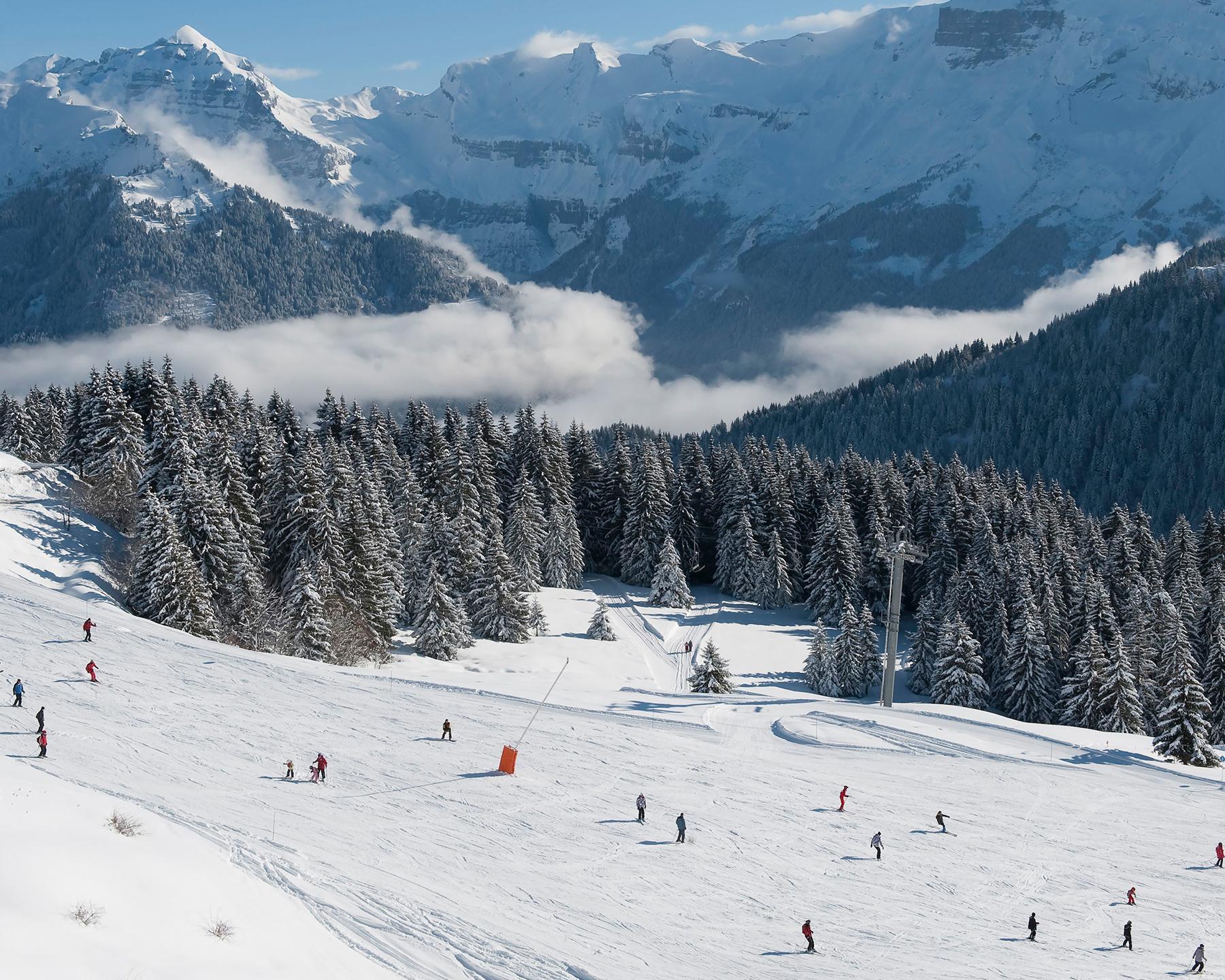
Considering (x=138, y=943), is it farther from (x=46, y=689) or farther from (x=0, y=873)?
(x=46, y=689)

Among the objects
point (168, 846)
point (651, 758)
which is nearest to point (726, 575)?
point (651, 758)

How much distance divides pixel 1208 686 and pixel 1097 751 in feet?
75.9

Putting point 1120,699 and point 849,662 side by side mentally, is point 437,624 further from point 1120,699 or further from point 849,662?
point 1120,699

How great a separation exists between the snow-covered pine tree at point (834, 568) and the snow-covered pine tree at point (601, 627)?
2174cm

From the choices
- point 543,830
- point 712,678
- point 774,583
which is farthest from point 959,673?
point 543,830

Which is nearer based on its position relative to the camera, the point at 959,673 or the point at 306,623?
the point at 306,623

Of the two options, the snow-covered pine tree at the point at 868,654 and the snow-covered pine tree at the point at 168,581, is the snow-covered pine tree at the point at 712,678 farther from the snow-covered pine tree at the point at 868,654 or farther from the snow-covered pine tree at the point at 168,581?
the snow-covered pine tree at the point at 168,581

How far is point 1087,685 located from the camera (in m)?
65.0

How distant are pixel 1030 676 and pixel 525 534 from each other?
3734 centimetres

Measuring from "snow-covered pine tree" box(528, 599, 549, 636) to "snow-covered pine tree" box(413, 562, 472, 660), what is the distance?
28.4 ft

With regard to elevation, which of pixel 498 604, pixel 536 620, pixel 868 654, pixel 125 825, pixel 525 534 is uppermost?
pixel 525 534

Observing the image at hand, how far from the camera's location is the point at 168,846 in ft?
83.8

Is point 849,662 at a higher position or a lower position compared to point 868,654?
lower

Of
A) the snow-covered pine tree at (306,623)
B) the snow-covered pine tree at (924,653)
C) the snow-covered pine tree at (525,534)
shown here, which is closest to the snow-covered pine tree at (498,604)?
the snow-covered pine tree at (525,534)
